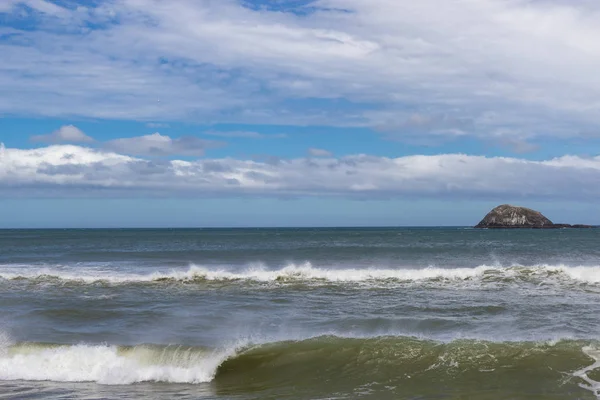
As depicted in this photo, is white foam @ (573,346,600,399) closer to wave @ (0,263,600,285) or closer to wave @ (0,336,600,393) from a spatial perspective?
wave @ (0,336,600,393)

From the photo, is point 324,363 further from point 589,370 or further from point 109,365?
point 589,370

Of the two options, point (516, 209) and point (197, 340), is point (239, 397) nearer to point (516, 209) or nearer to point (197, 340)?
point (197, 340)

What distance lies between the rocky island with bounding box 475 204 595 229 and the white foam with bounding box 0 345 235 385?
176954 mm

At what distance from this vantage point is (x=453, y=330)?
51.0ft

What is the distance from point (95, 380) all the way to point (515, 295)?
52.4 ft

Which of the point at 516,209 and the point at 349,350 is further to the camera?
the point at 516,209

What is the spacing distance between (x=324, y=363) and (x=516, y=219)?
178m

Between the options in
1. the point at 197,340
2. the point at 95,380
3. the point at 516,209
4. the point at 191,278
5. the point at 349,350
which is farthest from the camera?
the point at 516,209

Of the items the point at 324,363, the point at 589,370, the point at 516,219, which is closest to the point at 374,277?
the point at 324,363

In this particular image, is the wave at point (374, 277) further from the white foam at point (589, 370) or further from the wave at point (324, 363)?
the white foam at point (589, 370)

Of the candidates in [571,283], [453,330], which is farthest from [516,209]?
[453,330]

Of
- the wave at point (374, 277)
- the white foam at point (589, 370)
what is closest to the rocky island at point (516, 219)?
the wave at point (374, 277)

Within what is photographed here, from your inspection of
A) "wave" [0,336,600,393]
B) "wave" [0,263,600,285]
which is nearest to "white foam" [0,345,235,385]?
"wave" [0,336,600,393]

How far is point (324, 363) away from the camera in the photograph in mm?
12922
